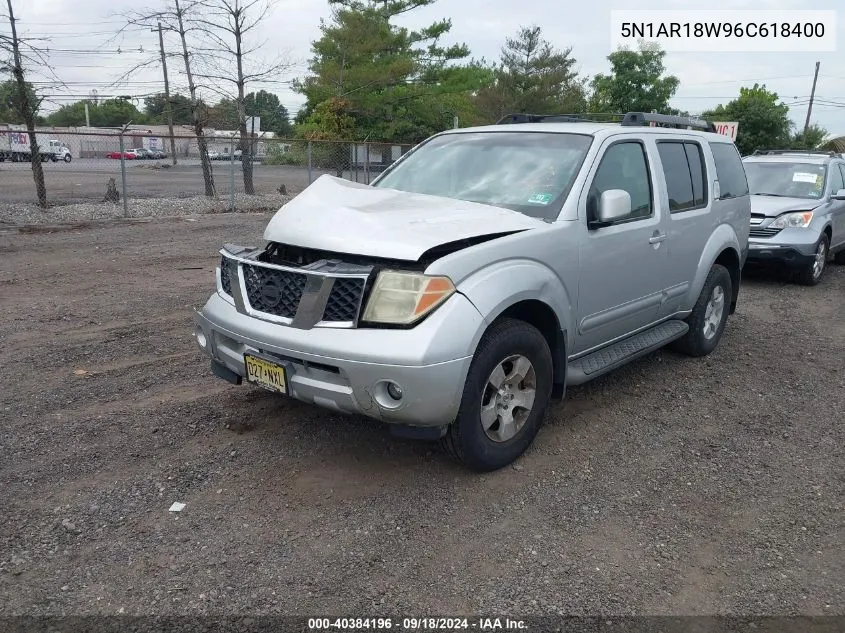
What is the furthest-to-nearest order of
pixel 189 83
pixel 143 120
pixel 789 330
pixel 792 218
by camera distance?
pixel 143 120 → pixel 189 83 → pixel 792 218 → pixel 789 330

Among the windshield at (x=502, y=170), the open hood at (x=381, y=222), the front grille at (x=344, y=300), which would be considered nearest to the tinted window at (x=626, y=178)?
the windshield at (x=502, y=170)

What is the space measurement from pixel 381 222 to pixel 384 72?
99.3ft

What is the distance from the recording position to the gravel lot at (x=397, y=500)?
2.82 metres

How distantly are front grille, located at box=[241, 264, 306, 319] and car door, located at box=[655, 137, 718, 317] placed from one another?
2799 millimetres

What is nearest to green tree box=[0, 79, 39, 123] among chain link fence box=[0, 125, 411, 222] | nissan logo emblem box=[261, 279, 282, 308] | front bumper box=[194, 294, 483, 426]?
chain link fence box=[0, 125, 411, 222]

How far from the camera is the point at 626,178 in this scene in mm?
4652

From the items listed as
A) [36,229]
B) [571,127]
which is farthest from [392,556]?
[36,229]

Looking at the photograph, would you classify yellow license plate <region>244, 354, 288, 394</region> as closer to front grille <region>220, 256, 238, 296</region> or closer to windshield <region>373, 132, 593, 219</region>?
front grille <region>220, 256, 238, 296</region>

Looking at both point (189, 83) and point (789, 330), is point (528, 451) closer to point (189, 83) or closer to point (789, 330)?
point (789, 330)

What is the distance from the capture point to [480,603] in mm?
2750

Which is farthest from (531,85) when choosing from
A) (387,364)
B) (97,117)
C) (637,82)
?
(97,117)

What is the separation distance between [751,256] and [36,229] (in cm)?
1129

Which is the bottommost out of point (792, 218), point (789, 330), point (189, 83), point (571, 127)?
point (789, 330)

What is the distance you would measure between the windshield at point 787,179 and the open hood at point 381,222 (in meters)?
7.54
